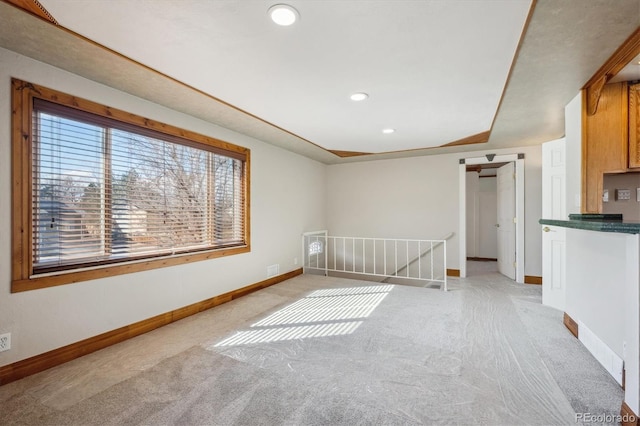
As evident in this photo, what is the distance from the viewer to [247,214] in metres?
4.13

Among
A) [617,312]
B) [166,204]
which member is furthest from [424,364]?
[166,204]

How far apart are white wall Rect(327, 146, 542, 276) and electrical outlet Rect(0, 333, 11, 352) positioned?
16.6ft

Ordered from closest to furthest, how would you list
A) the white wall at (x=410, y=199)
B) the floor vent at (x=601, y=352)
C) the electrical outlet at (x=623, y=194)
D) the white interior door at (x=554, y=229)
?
the floor vent at (x=601, y=352)
the electrical outlet at (x=623, y=194)
the white interior door at (x=554, y=229)
the white wall at (x=410, y=199)

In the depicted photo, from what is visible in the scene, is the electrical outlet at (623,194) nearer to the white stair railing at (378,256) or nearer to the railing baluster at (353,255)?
the white stair railing at (378,256)

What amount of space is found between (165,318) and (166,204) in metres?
1.21

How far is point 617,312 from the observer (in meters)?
2.00

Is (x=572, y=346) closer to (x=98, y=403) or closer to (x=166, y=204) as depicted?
(x=98, y=403)

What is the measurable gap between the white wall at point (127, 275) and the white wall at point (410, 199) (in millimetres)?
1549

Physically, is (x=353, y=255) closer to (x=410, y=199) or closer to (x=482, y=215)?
(x=410, y=199)

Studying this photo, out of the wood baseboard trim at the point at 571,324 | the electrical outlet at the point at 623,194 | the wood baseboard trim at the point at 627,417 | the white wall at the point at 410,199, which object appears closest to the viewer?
the wood baseboard trim at the point at 627,417

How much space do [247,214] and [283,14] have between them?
2887 millimetres

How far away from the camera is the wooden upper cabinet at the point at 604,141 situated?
241 cm

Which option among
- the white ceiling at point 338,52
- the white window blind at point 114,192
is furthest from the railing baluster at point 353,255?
the white ceiling at point 338,52

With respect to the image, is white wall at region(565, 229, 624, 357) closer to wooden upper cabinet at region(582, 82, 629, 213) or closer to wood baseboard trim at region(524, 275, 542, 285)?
wooden upper cabinet at region(582, 82, 629, 213)
